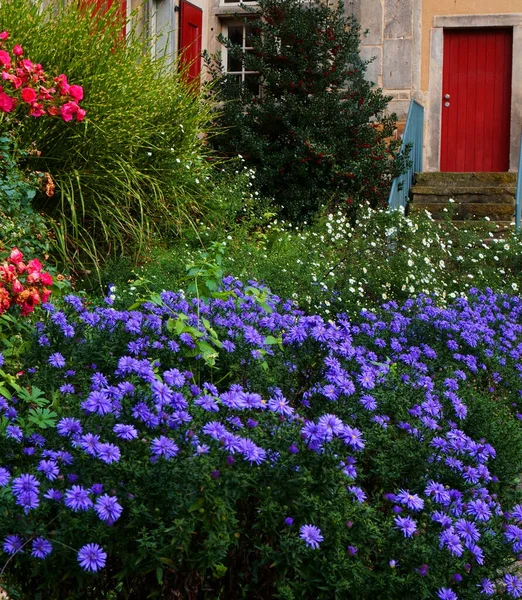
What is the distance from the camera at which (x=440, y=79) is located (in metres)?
11.1

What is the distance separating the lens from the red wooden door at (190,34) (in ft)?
32.3

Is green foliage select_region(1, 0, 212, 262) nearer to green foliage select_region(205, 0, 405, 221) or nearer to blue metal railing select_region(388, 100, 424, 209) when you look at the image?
green foliage select_region(205, 0, 405, 221)

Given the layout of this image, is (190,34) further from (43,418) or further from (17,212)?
(43,418)

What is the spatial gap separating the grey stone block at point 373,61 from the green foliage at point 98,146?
4990 mm

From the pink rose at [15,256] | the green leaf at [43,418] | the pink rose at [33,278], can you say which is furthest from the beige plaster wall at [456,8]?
the green leaf at [43,418]

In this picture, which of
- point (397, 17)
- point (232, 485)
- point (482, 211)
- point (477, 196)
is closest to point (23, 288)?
point (232, 485)

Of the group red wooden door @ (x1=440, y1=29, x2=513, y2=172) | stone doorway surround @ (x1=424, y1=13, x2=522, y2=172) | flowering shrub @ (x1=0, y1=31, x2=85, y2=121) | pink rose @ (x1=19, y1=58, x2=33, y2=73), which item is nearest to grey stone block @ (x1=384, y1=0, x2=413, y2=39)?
stone doorway surround @ (x1=424, y1=13, x2=522, y2=172)

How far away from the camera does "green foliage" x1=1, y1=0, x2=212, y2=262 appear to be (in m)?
5.50

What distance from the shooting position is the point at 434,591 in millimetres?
1937

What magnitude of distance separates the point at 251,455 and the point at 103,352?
90 cm

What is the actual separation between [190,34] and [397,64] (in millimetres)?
2687

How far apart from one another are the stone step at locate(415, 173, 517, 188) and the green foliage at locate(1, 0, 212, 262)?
16.4ft

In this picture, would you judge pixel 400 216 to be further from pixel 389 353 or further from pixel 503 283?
pixel 389 353

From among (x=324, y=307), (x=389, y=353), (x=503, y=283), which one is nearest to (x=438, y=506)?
(x=389, y=353)
